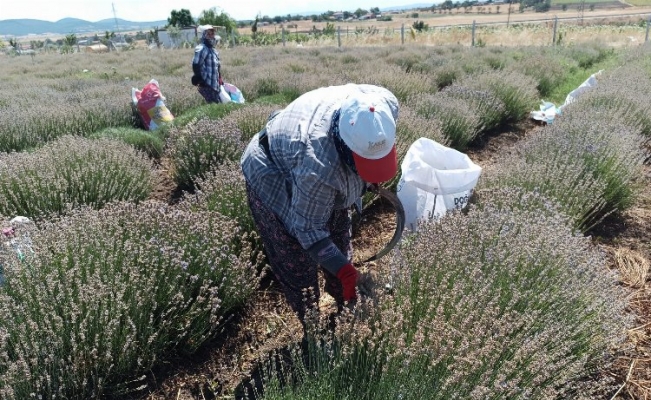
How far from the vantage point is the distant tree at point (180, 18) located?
41.4 meters

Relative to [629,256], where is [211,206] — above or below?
above

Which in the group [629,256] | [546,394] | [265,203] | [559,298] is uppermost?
[265,203]

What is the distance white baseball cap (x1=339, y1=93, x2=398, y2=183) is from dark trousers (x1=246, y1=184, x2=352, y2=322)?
61cm

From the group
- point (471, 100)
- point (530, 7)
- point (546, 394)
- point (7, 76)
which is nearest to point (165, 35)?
point (7, 76)

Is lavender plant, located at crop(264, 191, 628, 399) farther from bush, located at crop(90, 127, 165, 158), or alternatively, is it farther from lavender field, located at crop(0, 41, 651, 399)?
bush, located at crop(90, 127, 165, 158)

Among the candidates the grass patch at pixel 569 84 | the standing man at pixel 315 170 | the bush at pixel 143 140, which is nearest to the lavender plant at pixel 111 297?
the standing man at pixel 315 170

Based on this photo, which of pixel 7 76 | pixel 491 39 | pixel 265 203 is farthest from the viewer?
pixel 491 39

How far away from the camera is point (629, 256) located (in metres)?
2.91

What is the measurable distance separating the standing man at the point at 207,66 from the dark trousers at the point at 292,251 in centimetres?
439

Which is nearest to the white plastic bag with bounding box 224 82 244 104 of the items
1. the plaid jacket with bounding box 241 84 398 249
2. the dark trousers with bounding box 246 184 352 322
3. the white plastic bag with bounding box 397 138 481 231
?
the white plastic bag with bounding box 397 138 481 231

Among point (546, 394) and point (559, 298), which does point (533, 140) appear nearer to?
point (559, 298)

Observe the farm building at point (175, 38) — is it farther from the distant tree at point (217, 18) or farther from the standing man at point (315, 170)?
the standing man at point (315, 170)

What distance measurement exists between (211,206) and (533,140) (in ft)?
8.86

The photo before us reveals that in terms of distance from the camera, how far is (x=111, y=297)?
1815 millimetres
